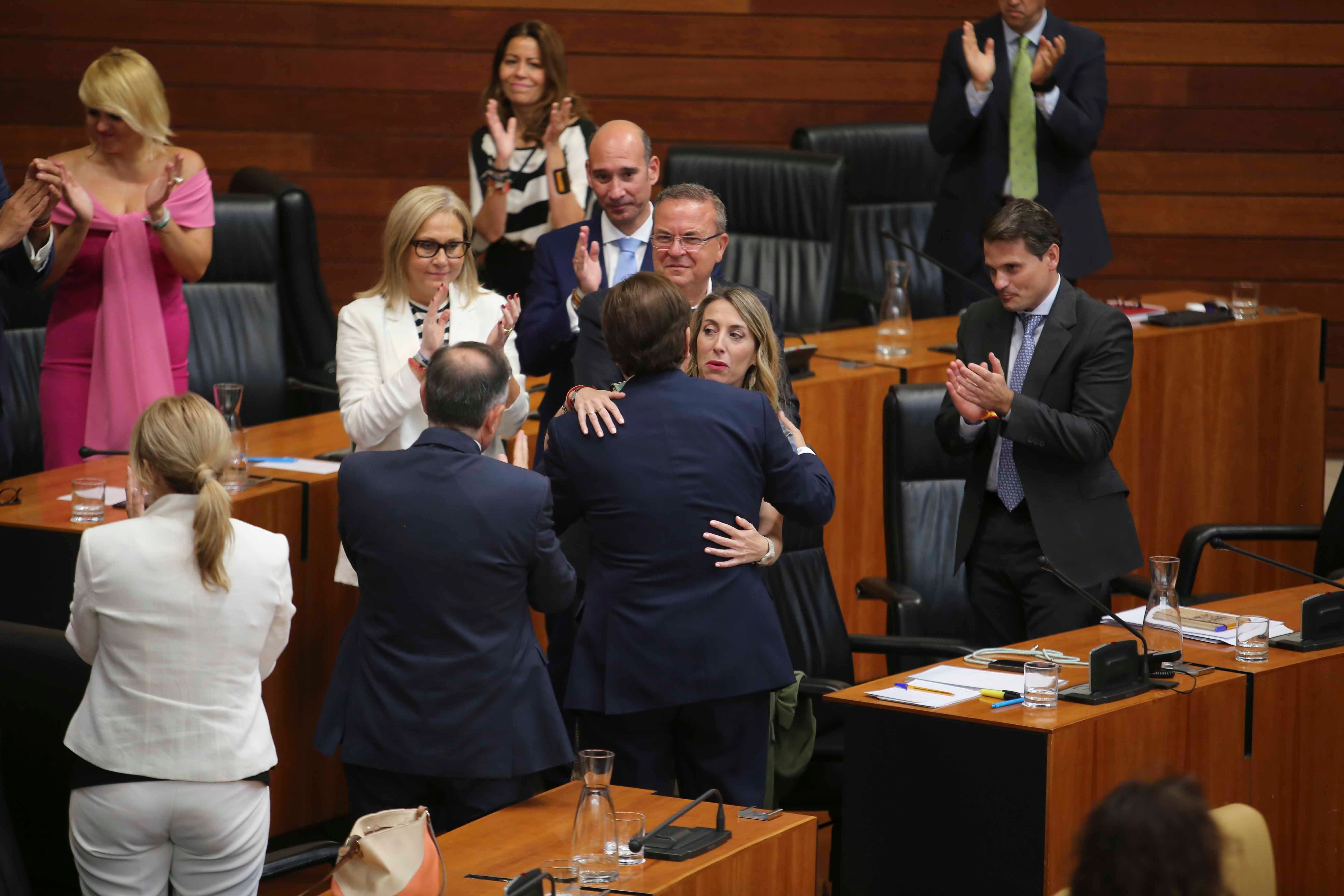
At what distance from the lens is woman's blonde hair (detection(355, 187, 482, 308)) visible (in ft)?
11.7

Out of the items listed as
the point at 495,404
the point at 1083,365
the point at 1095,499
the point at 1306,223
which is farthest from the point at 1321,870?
the point at 1306,223

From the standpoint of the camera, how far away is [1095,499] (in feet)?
12.5

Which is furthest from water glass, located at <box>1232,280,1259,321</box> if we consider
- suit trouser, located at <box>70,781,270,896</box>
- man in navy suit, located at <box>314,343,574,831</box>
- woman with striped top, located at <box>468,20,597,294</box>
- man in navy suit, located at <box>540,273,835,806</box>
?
suit trouser, located at <box>70,781,270,896</box>

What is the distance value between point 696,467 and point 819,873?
1.15 meters

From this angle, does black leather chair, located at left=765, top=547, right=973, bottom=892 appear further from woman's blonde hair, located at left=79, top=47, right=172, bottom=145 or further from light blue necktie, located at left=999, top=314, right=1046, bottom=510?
woman's blonde hair, located at left=79, top=47, right=172, bottom=145

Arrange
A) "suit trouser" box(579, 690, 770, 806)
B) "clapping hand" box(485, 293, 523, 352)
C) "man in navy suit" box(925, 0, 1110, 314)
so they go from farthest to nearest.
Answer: "man in navy suit" box(925, 0, 1110, 314)
"clapping hand" box(485, 293, 523, 352)
"suit trouser" box(579, 690, 770, 806)

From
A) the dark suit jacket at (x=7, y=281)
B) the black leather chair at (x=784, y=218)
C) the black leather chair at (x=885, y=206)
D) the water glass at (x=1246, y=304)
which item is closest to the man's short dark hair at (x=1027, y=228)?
the water glass at (x=1246, y=304)

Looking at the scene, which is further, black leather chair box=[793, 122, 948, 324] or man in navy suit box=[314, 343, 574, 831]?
black leather chair box=[793, 122, 948, 324]

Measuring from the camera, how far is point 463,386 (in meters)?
2.85

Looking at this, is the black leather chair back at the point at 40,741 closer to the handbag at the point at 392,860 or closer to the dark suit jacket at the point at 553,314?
the handbag at the point at 392,860

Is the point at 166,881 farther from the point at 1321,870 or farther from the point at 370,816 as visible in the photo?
the point at 1321,870

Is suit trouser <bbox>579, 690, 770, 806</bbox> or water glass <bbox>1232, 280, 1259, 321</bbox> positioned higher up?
water glass <bbox>1232, 280, 1259, 321</bbox>

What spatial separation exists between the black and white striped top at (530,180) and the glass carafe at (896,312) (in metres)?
0.97

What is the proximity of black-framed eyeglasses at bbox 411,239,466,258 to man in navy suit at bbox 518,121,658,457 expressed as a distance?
279mm
